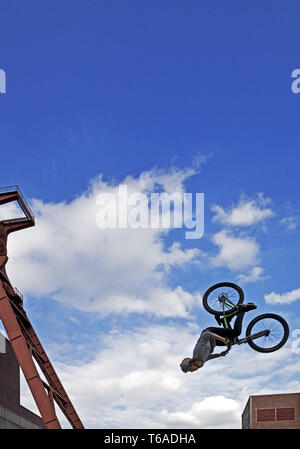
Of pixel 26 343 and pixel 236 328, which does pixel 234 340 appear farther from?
pixel 26 343

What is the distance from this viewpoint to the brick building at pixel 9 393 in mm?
46156

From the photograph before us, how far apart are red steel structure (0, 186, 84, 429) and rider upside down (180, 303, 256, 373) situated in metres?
25.7

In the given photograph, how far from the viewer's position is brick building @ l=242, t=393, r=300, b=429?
66625mm

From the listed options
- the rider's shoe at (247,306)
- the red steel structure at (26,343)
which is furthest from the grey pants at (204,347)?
the red steel structure at (26,343)

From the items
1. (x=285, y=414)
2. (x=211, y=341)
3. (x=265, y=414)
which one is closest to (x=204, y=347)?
(x=211, y=341)

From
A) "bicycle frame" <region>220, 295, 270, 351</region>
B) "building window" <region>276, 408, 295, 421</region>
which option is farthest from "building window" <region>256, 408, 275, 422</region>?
"bicycle frame" <region>220, 295, 270, 351</region>

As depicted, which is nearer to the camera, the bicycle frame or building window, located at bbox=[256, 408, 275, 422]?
the bicycle frame

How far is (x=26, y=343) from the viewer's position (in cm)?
3841

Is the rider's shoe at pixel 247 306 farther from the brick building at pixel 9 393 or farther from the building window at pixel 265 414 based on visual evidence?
the building window at pixel 265 414

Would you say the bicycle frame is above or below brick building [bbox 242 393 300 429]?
below

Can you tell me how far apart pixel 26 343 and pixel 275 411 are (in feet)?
135

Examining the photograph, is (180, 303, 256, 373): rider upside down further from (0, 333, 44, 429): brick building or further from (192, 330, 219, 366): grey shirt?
(0, 333, 44, 429): brick building
